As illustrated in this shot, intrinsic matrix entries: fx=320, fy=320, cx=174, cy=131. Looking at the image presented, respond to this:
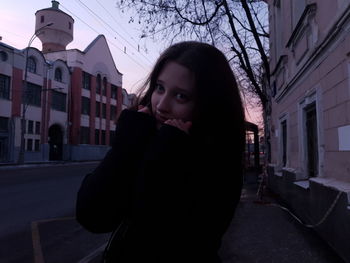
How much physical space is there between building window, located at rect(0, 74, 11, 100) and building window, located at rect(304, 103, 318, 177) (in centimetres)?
2688

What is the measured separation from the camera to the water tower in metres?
39.3

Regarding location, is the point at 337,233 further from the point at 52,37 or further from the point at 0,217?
the point at 52,37

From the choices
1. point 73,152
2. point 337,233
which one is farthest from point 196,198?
point 73,152

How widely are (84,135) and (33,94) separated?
30.6 ft

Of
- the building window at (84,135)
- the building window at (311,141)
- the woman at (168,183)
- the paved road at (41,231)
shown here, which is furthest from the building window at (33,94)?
the woman at (168,183)

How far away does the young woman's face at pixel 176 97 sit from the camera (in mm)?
1108

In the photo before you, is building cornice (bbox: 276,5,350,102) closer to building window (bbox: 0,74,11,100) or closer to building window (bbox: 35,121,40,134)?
building window (bbox: 0,74,11,100)

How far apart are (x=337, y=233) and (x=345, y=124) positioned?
1503 millimetres

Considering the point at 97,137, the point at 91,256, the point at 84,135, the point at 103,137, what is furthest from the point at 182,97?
the point at 103,137

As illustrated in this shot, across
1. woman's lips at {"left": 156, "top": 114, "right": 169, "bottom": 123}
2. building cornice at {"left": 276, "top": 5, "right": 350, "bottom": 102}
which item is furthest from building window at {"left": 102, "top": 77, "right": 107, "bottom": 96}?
woman's lips at {"left": 156, "top": 114, "right": 169, "bottom": 123}

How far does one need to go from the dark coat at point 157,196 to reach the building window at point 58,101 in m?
35.5

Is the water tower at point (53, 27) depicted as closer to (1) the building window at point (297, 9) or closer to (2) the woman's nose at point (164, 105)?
(1) the building window at point (297, 9)

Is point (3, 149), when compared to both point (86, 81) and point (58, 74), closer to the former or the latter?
point (58, 74)

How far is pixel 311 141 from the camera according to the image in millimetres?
7234
